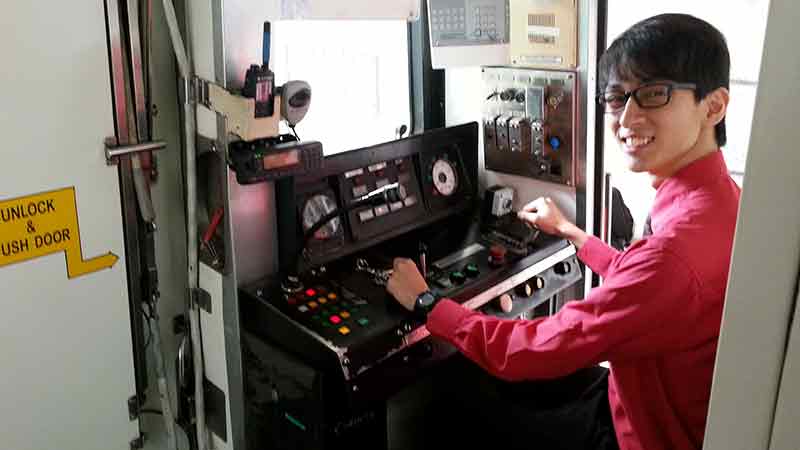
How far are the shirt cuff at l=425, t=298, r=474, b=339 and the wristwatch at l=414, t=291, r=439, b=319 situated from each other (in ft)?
0.06

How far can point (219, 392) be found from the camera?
80.7 inches

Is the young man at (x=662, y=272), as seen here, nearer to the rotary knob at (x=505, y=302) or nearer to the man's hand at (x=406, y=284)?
the man's hand at (x=406, y=284)

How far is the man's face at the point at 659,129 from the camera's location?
158 centimetres

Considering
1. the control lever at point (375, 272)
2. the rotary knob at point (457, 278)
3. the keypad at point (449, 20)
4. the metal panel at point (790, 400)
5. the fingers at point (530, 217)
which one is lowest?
the rotary knob at point (457, 278)

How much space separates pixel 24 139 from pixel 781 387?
1507 millimetres

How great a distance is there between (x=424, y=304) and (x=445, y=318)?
7 centimetres

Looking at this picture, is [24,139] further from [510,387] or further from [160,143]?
[510,387]

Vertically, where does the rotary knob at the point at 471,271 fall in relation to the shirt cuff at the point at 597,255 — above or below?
below

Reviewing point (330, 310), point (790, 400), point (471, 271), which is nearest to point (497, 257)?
point (471, 271)

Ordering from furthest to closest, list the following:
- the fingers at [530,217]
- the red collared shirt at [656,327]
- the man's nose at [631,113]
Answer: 1. the fingers at [530,217]
2. the man's nose at [631,113]
3. the red collared shirt at [656,327]

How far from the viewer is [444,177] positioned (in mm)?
2475

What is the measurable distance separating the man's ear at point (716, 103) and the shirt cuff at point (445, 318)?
68 centimetres

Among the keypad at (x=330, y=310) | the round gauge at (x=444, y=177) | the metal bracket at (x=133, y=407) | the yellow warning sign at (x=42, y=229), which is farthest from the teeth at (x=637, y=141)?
the metal bracket at (x=133, y=407)

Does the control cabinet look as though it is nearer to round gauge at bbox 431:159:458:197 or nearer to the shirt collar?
round gauge at bbox 431:159:458:197
